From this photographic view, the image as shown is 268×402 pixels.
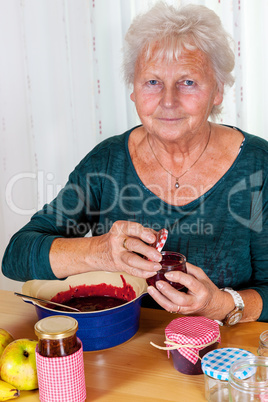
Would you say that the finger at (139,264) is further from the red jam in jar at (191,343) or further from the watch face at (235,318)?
the watch face at (235,318)

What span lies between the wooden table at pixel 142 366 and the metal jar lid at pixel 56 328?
0.19 metres

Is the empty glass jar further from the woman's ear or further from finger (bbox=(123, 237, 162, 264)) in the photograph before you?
the woman's ear

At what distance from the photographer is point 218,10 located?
192 cm

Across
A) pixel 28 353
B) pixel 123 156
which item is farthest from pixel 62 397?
pixel 123 156

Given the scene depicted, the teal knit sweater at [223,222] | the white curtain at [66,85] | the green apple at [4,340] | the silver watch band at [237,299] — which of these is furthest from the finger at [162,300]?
the white curtain at [66,85]

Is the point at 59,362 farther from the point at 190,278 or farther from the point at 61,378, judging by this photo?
the point at 190,278

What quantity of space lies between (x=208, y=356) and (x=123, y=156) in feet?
2.96

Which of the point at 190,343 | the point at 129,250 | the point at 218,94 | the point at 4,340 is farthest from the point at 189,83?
the point at 4,340

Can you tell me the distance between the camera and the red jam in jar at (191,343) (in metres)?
1.06

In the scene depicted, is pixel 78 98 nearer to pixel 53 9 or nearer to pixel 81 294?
pixel 53 9

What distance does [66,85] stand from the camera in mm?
2318

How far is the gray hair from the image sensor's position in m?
Result: 1.48

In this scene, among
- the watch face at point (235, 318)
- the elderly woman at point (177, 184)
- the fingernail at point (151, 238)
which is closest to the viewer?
the fingernail at point (151, 238)

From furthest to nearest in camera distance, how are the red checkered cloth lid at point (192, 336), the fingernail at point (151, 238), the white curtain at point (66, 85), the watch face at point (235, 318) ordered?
the white curtain at point (66, 85), the watch face at point (235, 318), the fingernail at point (151, 238), the red checkered cloth lid at point (192, 336)
